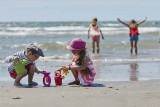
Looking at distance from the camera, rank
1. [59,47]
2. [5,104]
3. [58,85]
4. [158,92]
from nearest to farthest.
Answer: [5,104]
[158,92]
[58,85]
[59,47]

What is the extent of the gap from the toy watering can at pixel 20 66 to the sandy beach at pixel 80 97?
0.52m

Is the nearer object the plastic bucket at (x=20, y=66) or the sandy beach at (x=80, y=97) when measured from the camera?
the sandy beach at (x=80, y=97)

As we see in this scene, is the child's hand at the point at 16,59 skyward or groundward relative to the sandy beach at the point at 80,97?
skyward

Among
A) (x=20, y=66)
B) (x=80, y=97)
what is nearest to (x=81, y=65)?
(x=20, y=66)

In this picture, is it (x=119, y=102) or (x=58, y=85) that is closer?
(x=119, y=102)

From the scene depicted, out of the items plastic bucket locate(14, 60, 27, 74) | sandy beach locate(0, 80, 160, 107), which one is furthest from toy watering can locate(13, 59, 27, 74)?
sandy beach locate(0, 80, 160, 107)

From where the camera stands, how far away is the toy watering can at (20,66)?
7426 mm

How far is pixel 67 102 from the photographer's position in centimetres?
568

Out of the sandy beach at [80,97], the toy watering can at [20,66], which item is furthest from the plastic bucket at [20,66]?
the sandy beach at [80,97]

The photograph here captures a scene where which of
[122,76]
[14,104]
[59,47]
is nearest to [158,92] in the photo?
[14,104]

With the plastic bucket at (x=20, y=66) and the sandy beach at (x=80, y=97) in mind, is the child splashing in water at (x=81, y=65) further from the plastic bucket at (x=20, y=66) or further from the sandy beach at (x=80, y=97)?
the plastic bucket at (x=20, y=66)

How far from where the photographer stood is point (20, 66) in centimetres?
745

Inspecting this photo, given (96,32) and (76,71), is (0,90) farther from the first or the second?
(96,32)

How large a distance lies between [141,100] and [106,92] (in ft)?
2.66
